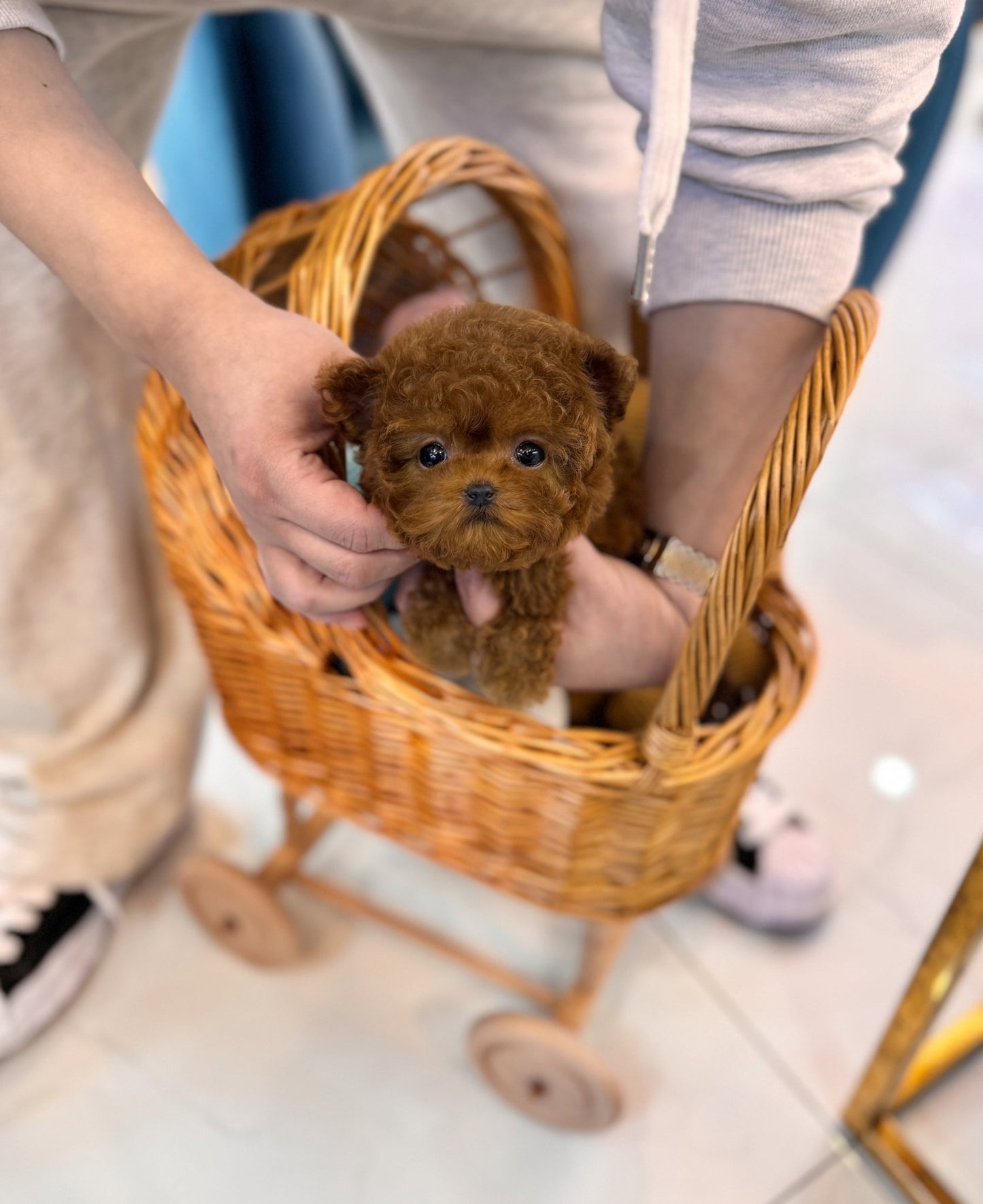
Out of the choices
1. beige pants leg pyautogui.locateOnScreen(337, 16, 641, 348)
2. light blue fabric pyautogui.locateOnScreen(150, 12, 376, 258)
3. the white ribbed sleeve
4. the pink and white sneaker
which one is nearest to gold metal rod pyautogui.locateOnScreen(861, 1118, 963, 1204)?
the pink and white sneaker

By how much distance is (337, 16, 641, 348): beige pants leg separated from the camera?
75 cm

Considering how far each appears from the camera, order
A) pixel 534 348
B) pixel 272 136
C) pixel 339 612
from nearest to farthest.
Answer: pixel 534 348, pixel 339 612, pixel 272 136

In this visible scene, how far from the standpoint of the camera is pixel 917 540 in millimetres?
1364

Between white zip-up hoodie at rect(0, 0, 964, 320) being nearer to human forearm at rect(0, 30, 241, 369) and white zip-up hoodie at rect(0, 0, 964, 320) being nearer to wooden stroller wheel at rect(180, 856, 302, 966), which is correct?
human forearm at rect(0, 30, 241, 369)

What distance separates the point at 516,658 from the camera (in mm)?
543

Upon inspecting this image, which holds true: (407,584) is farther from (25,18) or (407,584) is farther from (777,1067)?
(777,1067)

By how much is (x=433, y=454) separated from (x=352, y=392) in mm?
59

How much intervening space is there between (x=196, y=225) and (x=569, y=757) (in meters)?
0.79

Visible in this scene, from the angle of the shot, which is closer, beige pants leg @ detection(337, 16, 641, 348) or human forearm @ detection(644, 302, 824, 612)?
human forearm @ detection(644, 302, 824, 612)

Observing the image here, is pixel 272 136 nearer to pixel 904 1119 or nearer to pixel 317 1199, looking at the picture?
pixel 317 1199

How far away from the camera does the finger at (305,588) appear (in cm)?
52

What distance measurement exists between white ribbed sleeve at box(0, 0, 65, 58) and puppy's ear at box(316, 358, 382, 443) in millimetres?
243

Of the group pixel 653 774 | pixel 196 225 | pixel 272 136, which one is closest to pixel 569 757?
pixel 653 774

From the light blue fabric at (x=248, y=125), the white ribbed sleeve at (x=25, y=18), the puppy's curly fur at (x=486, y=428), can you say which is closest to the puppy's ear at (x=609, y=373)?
the puppy's curly fur at (x=486, y=428)
